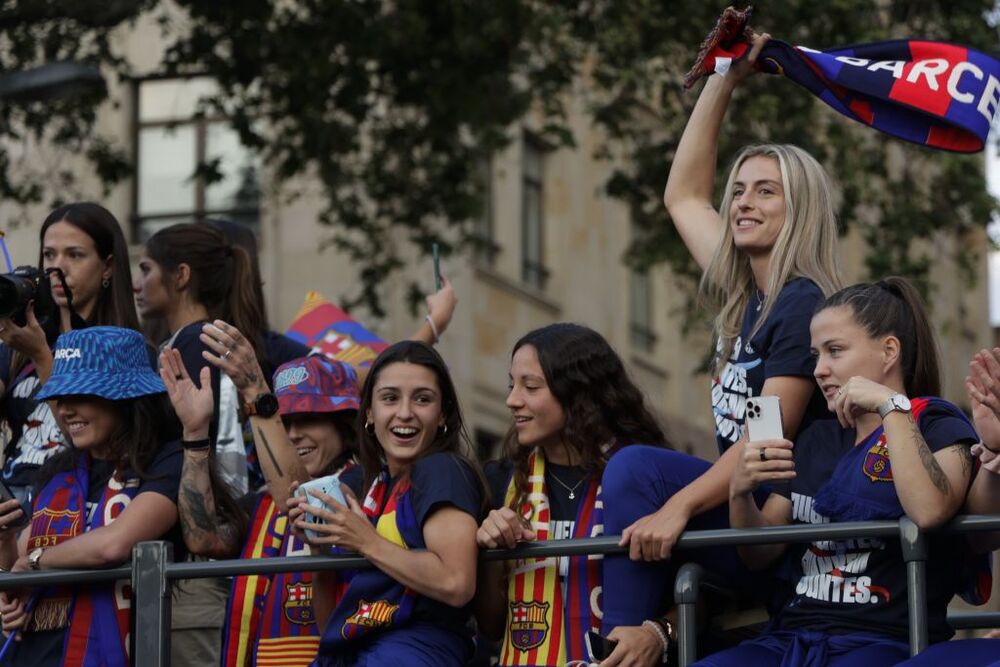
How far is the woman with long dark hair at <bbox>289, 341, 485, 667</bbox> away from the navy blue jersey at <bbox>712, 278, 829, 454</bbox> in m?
0.78

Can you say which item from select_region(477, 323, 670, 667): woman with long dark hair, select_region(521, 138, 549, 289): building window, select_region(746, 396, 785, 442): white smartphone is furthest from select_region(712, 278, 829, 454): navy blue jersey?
select_region(521, 138, 549, 289): building window

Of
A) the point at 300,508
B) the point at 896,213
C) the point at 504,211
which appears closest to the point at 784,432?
the point at 300,508

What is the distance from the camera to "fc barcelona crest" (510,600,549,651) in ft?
19.7

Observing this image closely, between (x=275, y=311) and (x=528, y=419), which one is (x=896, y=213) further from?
(x=528, y=419)

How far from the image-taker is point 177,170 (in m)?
20.8

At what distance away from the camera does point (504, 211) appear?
22.9 m

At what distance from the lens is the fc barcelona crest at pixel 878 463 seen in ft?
18.2

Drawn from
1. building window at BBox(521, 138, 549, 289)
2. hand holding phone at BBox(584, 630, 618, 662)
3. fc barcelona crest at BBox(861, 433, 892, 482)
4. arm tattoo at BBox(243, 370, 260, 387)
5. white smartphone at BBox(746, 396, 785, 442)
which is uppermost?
building window at BBox(521, 138, 549, 289)

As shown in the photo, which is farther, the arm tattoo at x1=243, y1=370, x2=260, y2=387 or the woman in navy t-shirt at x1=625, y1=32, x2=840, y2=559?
the arm tattoo at x1=243, y1=370, x2=260, y2=387

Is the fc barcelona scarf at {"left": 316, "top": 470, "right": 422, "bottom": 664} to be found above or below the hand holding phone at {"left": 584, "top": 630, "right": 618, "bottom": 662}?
above

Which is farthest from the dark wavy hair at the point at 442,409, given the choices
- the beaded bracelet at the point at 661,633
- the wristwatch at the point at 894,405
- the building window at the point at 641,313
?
the building window at the point at 641,313

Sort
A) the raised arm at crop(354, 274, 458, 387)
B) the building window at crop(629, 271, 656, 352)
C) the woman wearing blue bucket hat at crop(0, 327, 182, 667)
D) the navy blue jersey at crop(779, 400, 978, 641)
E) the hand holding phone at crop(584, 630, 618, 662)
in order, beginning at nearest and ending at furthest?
1. the navy blue jersey at crop(779, 400, 978, 641)
2. the hand holding phone at crop(584, 630, 618, 662)
3. the woman wearing blue bucket hat at crop(0, 327, 182, 667)
4. the raised arm at crop(354, 274, 458, 387)
5. the building window at crop(629, 271, 656, 352)

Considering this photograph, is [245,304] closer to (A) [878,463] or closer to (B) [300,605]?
(B) [300,605]

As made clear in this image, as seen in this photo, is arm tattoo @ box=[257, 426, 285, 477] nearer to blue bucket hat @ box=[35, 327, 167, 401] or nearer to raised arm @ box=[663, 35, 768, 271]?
blue bucket hat @ box=[35, 327, 167, 401]
